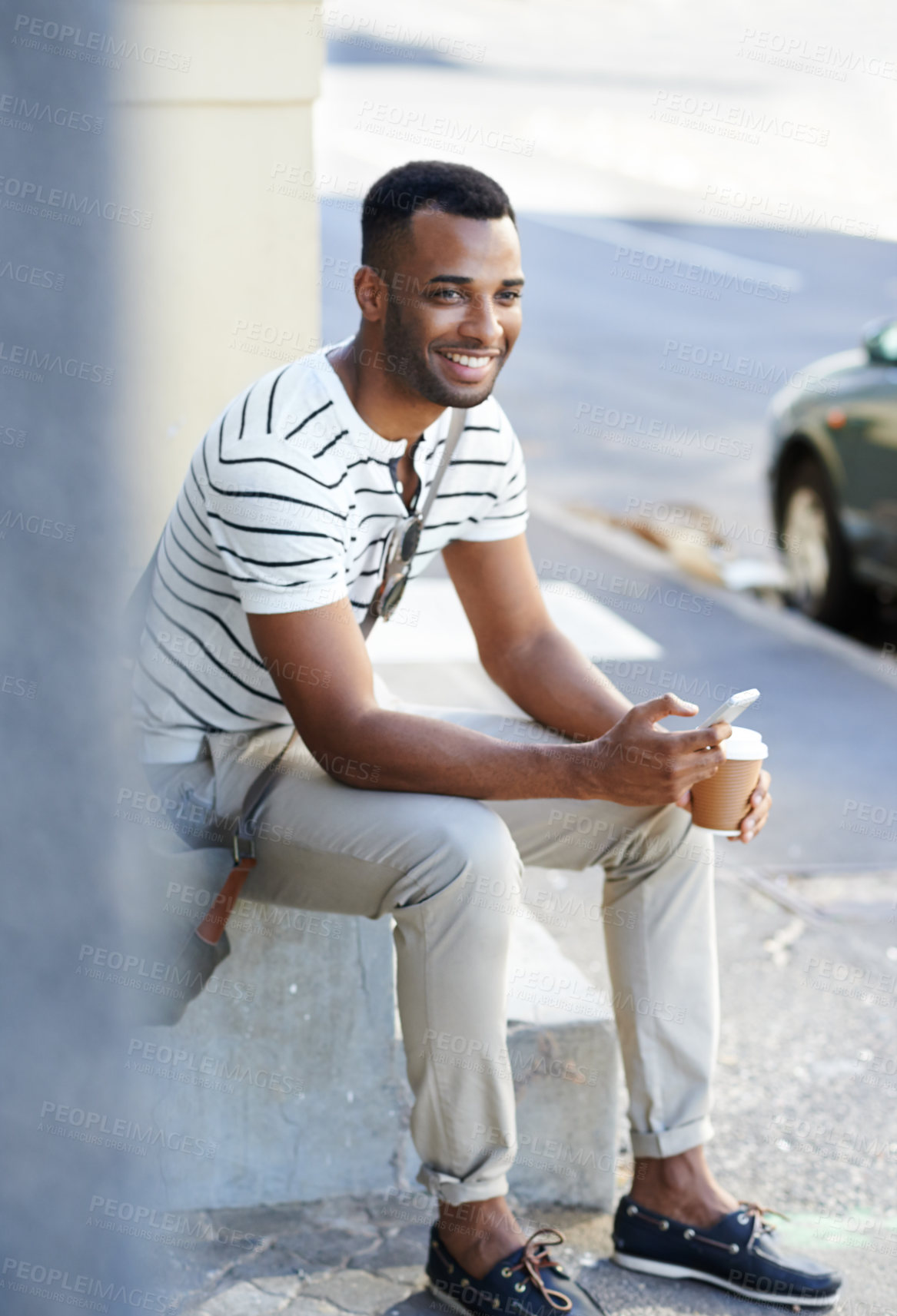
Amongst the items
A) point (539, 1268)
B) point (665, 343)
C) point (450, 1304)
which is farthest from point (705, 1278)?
point (665, 343)

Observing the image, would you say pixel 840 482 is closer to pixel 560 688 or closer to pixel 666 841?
pixel 560 688

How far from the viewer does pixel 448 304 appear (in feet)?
8.43

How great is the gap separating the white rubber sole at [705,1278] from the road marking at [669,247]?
13.2 metres

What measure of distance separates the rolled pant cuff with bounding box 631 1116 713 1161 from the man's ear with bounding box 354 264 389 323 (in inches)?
58.1

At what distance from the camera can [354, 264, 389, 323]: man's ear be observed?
260 centimetres

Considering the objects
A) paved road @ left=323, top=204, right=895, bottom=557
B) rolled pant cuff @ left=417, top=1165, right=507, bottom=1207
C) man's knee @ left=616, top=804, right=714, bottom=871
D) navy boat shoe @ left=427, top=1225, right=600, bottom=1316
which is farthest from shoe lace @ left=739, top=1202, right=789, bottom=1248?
paved road @ left=323, top=204, right=895, bottom=557

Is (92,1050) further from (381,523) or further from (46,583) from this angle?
(381,523)

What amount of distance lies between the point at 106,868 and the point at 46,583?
15cm

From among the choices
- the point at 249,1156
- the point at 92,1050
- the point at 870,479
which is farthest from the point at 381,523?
the point at 870,479

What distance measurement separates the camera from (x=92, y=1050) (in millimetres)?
833

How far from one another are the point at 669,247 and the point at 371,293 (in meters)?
15.0

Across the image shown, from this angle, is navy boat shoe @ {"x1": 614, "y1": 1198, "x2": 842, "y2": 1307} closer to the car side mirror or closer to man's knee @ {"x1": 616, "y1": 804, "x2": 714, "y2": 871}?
man's knee @ {"x1": 616, "y1": 804, "x2": 714, "y2": 871}

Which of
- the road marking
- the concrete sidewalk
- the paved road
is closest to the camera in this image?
the concrete sidewalk

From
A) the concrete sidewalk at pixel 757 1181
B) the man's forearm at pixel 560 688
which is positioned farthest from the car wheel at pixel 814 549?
the man's forearm at pixel 560 688
